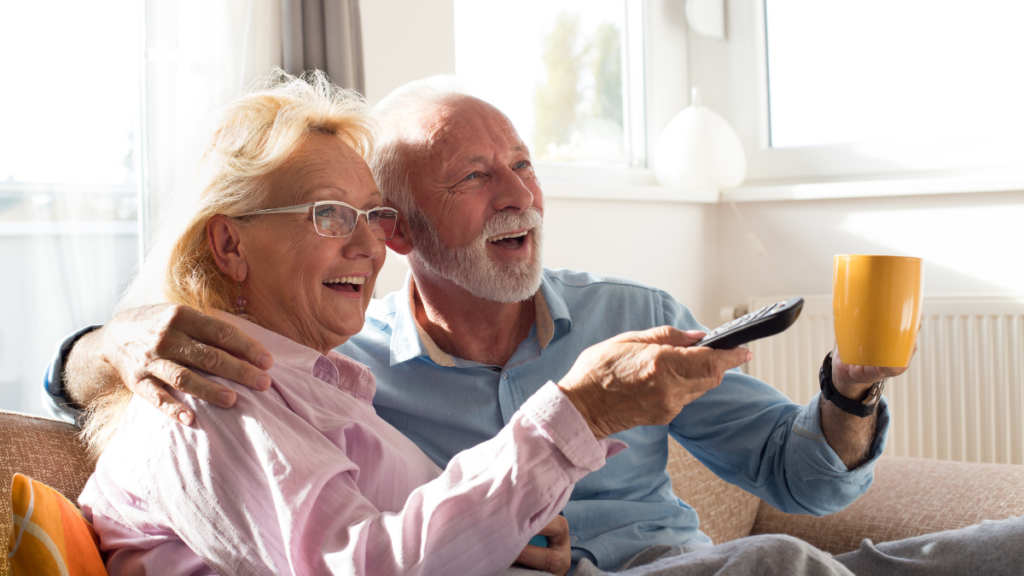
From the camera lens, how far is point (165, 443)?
0.95 metres

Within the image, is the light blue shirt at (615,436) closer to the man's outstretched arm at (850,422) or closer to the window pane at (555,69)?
the man's outstretched arm at (850,422)

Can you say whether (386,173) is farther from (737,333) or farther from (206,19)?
(737,333)

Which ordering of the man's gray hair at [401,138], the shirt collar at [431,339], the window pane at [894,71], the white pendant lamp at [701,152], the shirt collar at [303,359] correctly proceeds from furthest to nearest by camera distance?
the white pendant lamp at [701,152] → the window pane at [894,71] → the man's gray hair at [401,138] → the shirt collar at [431,339] → the shirt collar at [303,359]

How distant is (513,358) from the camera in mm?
1474

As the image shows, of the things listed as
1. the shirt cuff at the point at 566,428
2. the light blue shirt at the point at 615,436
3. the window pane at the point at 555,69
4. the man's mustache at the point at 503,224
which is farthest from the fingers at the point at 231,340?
the window pane at the point at 555,69

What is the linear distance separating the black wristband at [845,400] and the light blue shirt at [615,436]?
12 centimetres

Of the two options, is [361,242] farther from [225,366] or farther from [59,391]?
[59,391]

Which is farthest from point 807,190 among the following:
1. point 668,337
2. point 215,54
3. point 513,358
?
point 668,337

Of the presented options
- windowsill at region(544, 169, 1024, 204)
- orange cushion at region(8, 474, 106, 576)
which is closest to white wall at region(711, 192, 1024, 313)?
windowsill at region(544, 169, 1024, 204)

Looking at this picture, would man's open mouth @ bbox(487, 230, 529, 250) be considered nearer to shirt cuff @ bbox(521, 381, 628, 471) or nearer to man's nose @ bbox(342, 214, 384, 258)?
man's nose @ bbox(342, 214, 384, 258)

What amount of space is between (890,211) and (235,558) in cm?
267

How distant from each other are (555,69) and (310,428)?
2.40 meters

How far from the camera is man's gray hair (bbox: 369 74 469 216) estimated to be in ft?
5.17

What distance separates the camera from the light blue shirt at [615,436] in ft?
4.49
